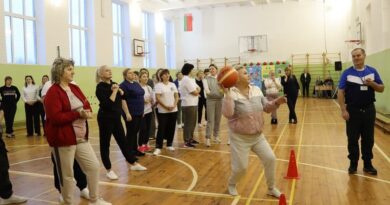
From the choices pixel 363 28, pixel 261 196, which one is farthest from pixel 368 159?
pixel 363 28

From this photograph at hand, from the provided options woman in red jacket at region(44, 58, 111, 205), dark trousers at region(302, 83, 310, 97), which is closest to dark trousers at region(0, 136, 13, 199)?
woman in red jacket at region(44, 58, 111, 205)

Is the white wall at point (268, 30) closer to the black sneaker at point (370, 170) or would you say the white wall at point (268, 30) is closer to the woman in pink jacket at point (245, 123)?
the black sneaker at point (370, 170)

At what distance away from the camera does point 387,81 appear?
9148mm

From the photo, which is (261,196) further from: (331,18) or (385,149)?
(331,18)

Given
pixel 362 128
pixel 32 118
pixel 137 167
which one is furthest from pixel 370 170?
pixel 32 118

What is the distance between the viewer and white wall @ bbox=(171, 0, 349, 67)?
20188mm

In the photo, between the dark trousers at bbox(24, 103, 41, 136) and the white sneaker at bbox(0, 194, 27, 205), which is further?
the dark trousers at bbox(24, 103, 41, 136)

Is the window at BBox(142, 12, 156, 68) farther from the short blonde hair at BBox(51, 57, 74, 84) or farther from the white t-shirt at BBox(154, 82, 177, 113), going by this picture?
the short blonde hair at BBox(51, 57, 74, 84)

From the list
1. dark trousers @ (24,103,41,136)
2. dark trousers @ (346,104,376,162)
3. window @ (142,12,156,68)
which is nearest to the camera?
dark trousers @ (346,104,376,162)

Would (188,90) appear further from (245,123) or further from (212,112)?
(245,123)

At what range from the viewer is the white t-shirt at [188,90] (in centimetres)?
645

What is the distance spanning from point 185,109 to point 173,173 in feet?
5.96

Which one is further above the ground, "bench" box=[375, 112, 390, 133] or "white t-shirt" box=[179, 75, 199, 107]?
"white t-shirt" box=[179, 75, 199, 107]

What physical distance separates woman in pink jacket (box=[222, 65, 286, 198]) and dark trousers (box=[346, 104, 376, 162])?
1424 millimetres
